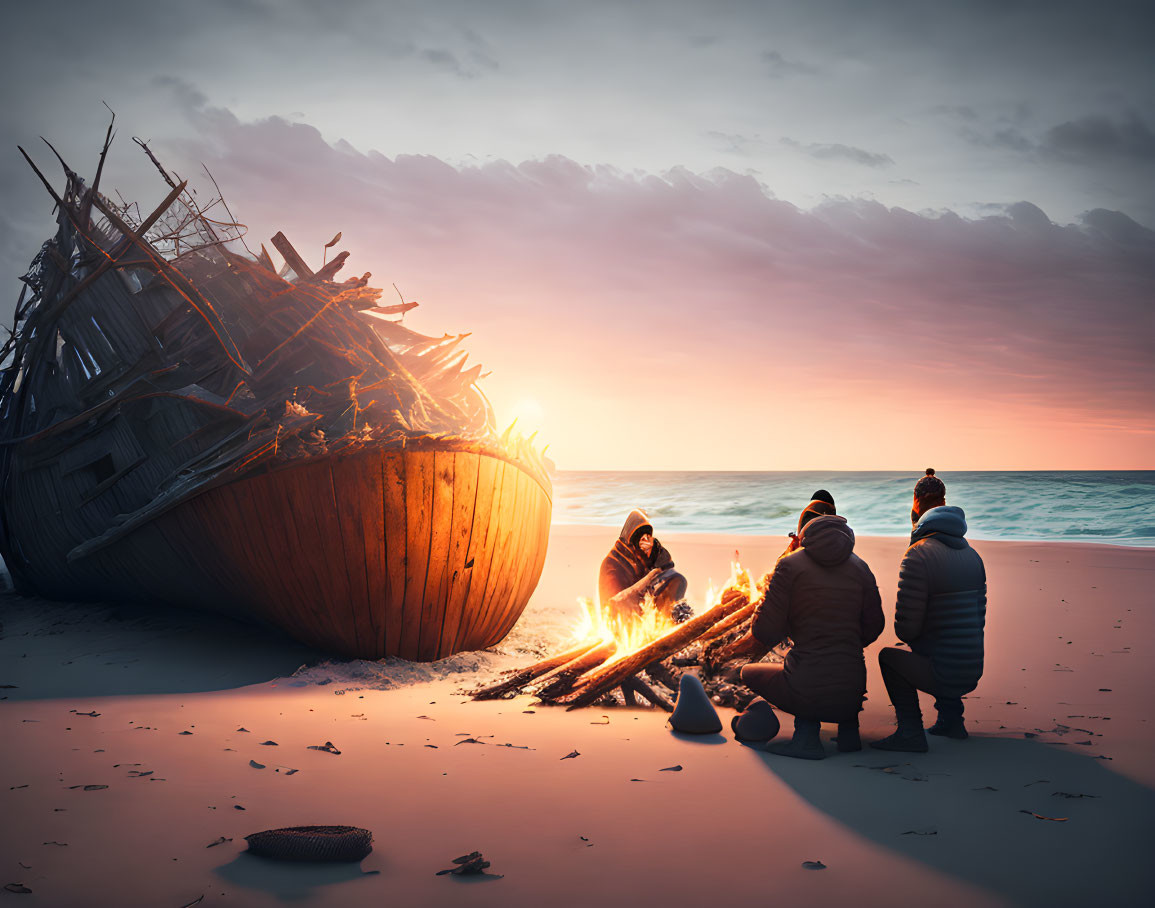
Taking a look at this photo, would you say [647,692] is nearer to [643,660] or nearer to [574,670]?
[643,660]

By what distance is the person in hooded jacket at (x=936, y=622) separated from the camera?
4.54 m

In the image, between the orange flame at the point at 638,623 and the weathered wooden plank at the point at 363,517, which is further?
the orange flame at the point at 638,623

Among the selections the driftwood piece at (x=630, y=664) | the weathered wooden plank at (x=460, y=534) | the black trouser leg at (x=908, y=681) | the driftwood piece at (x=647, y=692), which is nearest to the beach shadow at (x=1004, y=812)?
the black trouser leg at (x=908, y=681)

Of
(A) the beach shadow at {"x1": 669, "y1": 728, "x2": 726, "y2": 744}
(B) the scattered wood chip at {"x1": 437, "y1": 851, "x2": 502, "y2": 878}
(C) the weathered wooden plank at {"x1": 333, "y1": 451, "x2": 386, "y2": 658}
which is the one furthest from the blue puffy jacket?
(C) the weathered wooden plank at {"x1": 333, "y1": 451, "x2": 386, "y2": 658}

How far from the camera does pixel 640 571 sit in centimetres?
686

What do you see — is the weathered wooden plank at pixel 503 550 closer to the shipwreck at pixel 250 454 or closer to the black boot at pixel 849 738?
the shipwreck at pixel 250 454

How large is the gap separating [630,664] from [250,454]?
3414 millimetres

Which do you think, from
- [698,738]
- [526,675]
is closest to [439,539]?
[526,675]

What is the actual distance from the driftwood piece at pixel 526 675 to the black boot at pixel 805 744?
199 cm

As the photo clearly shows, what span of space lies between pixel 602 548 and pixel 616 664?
13.8 meters

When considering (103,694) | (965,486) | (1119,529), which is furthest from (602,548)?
(965,486)

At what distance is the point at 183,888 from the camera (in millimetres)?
2830

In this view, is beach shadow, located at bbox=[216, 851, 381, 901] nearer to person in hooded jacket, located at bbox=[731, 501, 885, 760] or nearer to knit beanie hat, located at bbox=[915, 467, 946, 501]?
person in hooded jacket, located at bbox=[731, 501, 885, 760]

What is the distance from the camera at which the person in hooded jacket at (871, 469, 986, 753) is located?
179 inches
